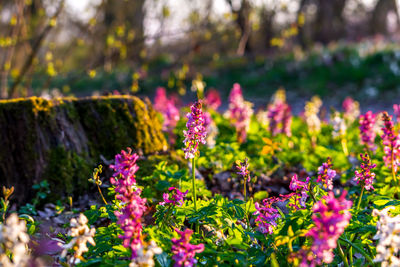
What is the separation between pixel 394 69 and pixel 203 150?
12610 millimetres

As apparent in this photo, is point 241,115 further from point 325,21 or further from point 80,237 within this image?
point 325,21

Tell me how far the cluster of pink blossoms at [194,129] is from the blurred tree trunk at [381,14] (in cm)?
3000

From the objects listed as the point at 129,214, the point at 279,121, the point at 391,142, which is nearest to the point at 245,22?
the point at 279,121

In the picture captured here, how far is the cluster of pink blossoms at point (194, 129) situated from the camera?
217cm

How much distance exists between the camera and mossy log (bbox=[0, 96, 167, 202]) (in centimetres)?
348

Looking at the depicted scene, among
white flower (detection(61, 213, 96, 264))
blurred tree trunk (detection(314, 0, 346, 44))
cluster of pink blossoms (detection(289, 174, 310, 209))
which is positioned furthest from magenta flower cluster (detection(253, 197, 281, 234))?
blurred tree trunk (detection(314, 0, 346, 44))

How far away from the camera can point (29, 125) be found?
350cm

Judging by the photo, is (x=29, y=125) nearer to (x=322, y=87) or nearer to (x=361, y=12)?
(x=322, y=87)

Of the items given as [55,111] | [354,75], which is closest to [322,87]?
[354,75]

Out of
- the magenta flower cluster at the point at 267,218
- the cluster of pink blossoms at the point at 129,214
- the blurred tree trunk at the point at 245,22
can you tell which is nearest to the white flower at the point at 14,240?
the cluster of pink blossoms at the point at 129,214

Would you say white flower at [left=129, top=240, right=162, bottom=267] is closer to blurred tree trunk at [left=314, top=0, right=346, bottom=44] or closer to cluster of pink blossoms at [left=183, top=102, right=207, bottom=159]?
cluster of pink blossoms at [left=183, top=102, right=207, bottom=159]

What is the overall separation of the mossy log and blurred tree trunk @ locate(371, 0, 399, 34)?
29059 millimetres

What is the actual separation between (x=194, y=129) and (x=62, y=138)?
1935mm

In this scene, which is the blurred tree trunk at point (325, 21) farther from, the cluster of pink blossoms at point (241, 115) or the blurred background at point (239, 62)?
the cluster of pink blossoms at point (241, 115)
